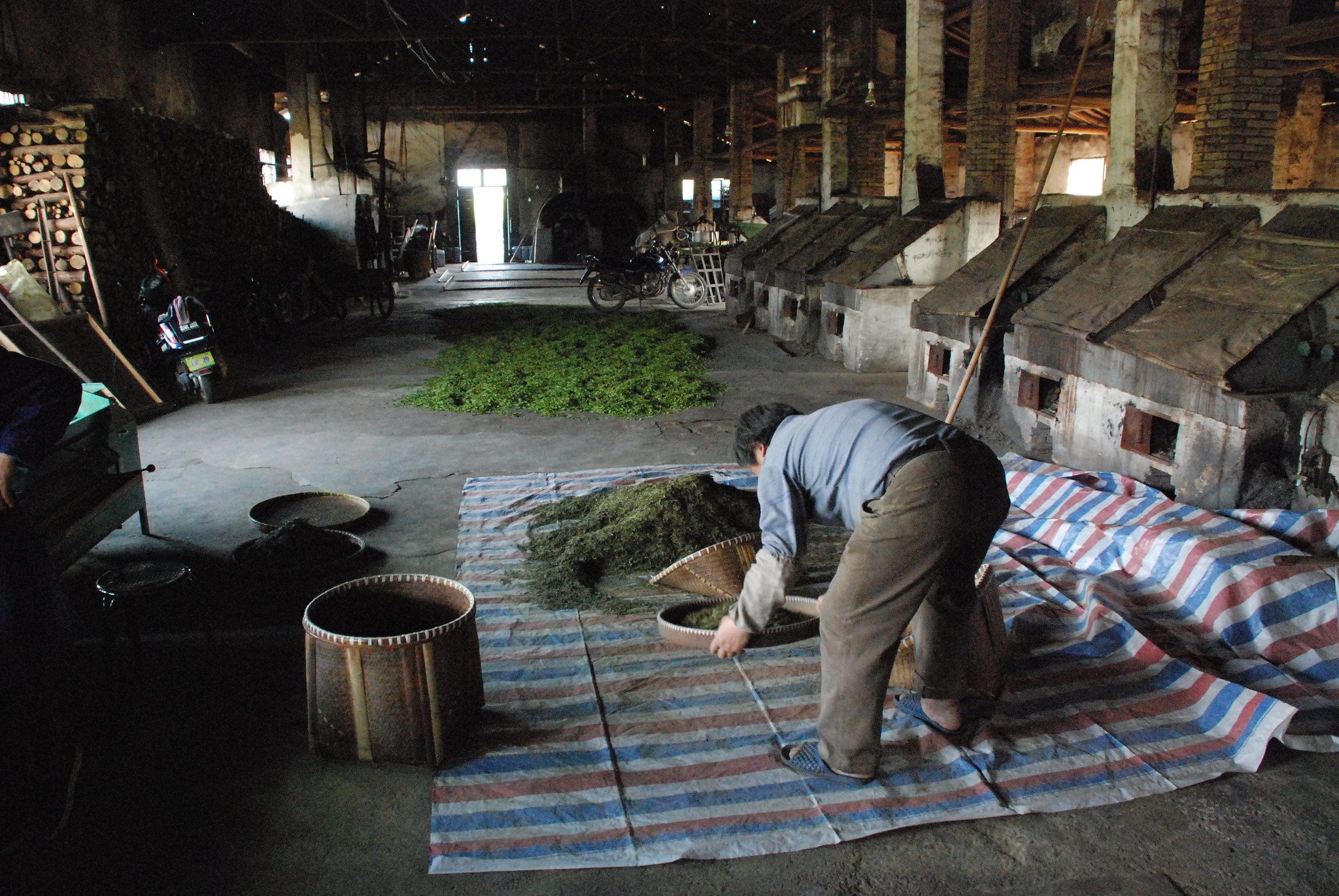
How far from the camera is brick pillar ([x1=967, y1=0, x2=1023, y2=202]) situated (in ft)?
35.8

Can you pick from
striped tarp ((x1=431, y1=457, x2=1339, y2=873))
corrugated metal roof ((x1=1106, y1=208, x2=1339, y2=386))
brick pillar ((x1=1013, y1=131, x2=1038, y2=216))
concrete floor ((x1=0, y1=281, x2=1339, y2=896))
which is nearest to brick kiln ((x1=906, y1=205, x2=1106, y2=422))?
corrugated metal roof ((x1=1106, y1=208, x2=1339, y2=386))

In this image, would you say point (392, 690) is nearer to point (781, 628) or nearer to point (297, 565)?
point (781, 628)

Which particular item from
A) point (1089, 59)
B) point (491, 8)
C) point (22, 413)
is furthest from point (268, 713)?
point (491, 8)

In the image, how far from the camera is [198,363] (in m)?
8.82

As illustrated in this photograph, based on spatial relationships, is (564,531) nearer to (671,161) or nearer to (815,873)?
(815,873)

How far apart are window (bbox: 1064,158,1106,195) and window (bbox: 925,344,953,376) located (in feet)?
60.2

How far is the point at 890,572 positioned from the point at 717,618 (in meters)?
1.31

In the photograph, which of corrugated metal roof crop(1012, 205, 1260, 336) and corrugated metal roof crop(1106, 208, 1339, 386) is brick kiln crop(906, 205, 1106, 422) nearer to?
corrugated metal roof crop(1012, 205, 1260, 336)

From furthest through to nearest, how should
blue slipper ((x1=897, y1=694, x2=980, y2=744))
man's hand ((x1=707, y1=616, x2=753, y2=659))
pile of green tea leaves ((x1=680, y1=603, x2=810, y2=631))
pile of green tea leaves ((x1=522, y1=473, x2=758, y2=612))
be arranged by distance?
pile of green tea leaves ((x1=522, y1=473, x2=758, y2=612))
pile of green tea leaves ((x1=680, y1=603, x2=810, y2=631))
blue slipper ((x1=897, y1=694, x2=980, y2=744))
man's hand ((x1=707, y1=616, x2=753, y2=659))

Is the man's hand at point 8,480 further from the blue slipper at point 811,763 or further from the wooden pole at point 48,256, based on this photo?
the wooden pole at point 48,256

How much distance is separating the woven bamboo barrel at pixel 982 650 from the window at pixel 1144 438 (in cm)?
279

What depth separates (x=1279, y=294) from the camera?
5.14 meters

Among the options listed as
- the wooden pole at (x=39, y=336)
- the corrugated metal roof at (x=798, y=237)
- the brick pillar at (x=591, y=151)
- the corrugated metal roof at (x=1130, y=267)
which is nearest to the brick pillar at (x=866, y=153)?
the corrugated metal roof at (x=798, y=237)

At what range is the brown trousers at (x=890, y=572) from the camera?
2789 millimetres
